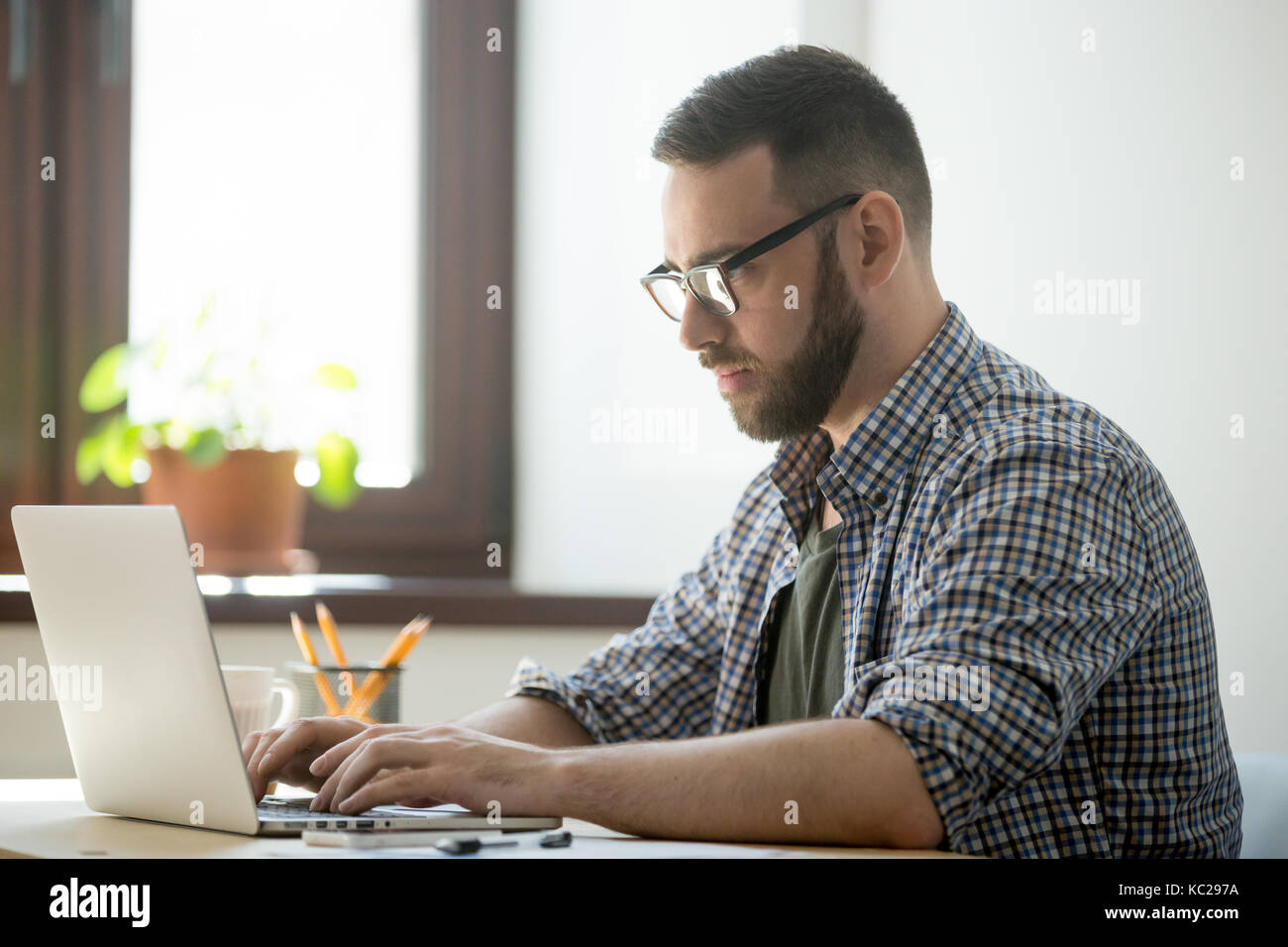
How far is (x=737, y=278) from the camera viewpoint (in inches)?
54.0

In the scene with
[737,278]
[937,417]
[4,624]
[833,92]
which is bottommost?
[4,624]

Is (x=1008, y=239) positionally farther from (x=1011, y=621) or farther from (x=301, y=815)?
(x=301, y=815)

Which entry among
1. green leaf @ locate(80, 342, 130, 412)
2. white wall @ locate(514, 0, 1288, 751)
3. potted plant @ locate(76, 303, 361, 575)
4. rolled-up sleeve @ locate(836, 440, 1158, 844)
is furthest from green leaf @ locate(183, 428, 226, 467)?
rolled-up sleeve @ locate(836, 440, 1158, 844)

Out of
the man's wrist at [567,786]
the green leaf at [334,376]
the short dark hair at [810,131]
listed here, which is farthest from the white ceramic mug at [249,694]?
the green leaf at [334,376]

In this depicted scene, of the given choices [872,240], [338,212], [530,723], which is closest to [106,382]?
[338,212]

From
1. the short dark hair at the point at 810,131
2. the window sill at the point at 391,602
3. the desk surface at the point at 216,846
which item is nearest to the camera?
the desk surface at the point at 216,846

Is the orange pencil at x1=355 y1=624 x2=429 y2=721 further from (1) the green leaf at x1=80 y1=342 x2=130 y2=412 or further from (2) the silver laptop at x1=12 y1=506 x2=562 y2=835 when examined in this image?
(1) the green leaf at x1=80 y1=342 x2=130 y2=412

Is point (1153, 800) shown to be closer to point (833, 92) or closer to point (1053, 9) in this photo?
point (833, 92)

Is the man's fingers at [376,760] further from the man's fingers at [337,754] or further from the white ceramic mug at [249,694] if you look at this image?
the white ceramic mug at [249,694]

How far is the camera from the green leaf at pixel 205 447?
2031 mm

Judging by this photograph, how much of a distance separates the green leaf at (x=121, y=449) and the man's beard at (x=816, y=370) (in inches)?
42.1

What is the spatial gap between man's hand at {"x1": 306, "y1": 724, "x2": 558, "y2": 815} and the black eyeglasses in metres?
0.54
